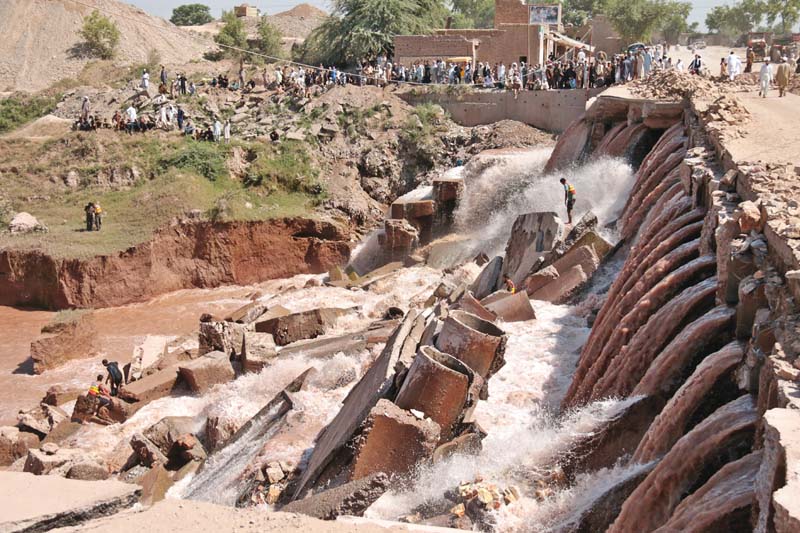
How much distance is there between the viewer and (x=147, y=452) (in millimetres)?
10727

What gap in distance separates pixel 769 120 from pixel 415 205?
400 inches

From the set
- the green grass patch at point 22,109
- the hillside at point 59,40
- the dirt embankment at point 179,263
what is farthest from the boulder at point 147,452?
the hillside at point 59,40

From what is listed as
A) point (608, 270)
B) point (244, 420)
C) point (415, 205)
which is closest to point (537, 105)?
point (415, 205)

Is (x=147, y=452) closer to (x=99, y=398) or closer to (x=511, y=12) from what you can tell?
(x=99, y=398)

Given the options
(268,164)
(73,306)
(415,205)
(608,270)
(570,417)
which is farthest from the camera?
(268,164)

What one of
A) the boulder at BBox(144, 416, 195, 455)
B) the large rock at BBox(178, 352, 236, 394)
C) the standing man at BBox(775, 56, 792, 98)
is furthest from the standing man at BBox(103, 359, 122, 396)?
the standing man at BBox(775, 56, 792, 98)

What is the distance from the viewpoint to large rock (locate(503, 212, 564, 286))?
48.5 feet

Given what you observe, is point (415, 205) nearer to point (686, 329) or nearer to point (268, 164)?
point (268, 164)

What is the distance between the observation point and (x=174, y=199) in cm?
2189

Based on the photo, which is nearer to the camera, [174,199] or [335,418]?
[335,418]

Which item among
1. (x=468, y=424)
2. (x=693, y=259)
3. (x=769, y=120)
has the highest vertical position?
(x=769, y=120)

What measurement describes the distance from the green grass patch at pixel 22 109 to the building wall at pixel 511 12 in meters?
17.9

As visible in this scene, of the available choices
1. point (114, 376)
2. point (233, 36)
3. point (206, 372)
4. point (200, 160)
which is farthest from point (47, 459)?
point (233, 36)

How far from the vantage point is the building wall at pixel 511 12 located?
105 ft
